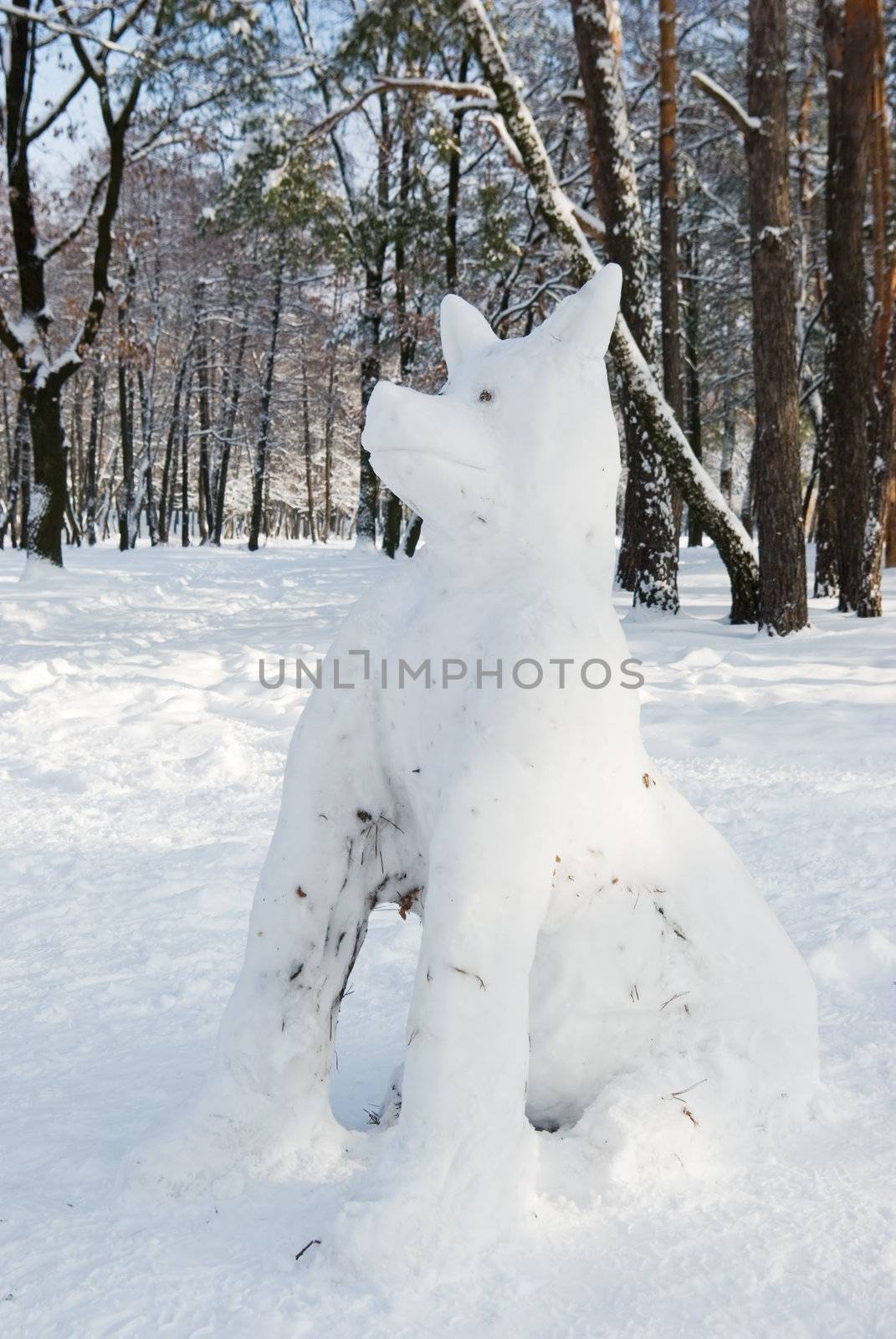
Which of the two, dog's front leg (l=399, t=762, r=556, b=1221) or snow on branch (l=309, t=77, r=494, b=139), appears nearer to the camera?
dog's front leg (l=399, t=762, r=556, b=1221)

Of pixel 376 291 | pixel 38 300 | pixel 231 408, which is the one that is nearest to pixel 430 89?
pixel 38 300

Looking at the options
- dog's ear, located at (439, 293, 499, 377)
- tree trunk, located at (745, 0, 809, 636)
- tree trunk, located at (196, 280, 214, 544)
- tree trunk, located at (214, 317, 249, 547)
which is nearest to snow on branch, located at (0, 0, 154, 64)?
tree trunk, located at (745, 0, 809, 636)

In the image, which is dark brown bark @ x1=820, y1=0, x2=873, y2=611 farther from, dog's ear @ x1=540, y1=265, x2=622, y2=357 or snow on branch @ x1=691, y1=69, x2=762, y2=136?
dog's ear @ x1=540, y1=265, x2=622, y2=357

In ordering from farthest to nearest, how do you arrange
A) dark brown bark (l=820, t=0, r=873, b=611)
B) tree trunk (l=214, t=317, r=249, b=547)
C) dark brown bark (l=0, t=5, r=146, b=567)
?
1. tree trunk (l=214, t=317, r=249, b=547)
2. dark brown bark (l=0, t=5, r=146, b=567)
3. dark brown bark (l=820, t=0, r=873, b=611)

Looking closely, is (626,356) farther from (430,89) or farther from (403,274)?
(403,274)

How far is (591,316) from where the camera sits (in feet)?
5.61

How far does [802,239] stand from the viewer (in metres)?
17.0

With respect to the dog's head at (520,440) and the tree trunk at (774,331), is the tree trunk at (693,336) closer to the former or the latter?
the tree trunk at (774,331)

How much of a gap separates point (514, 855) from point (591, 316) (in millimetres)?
926

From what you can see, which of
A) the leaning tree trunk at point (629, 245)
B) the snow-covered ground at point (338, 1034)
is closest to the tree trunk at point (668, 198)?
the leaning tree trunk at point (629, 245)

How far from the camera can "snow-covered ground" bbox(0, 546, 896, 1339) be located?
1357mm

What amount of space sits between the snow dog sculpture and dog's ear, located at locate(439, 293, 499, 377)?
0.5 inches

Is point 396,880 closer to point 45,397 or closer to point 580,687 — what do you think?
point 580,687

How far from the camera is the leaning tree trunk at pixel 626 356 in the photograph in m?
7.75
